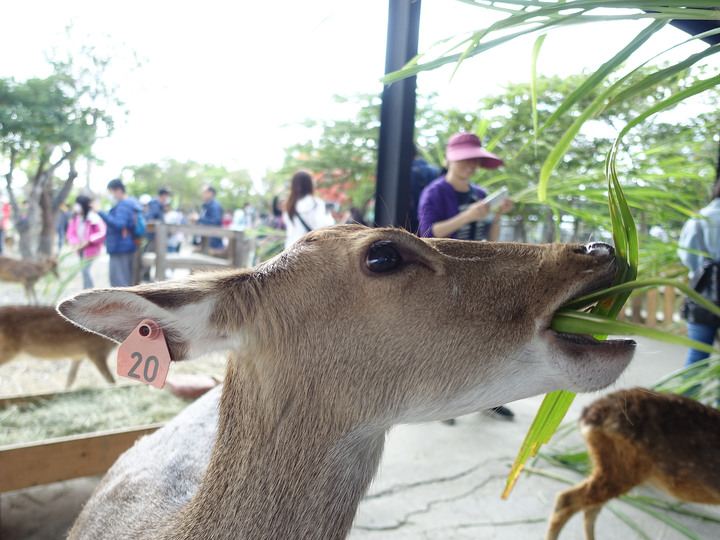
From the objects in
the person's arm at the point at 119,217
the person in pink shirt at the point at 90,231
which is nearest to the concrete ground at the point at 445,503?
the person's arm at the point at 119,217

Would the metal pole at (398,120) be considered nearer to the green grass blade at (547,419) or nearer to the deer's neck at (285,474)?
the green grass blade at (547,419)

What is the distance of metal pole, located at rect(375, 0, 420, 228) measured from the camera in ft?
9.89

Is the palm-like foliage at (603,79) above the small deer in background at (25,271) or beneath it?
above

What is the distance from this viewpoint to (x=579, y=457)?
3287mm

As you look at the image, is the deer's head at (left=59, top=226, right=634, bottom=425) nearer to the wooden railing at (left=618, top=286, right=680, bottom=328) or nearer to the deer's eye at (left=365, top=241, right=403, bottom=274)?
the deer's eye at (left=365, top=241, right=403, bottom=274)

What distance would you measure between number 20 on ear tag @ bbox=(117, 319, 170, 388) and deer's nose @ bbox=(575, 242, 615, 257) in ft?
3.60

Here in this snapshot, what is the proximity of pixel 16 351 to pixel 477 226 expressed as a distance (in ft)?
13.4

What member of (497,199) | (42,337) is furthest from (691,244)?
(42,337)

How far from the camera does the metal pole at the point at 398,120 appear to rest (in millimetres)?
3014

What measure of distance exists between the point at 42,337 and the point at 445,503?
369 cm

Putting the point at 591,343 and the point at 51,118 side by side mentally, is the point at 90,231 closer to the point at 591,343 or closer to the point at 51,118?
the point at 51,118

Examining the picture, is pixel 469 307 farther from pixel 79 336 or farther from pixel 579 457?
pixel 79 336

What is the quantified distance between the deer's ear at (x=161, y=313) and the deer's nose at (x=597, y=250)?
Result: 0.96 m

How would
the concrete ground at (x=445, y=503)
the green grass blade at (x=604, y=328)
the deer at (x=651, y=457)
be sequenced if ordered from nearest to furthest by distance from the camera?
the green grass blade at (x=604, y=328)
the deer at (x=651, y=457)
the concrete ground at (x=445, y=503)
